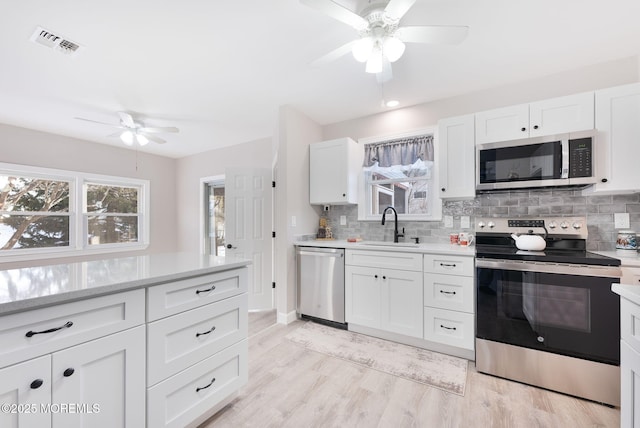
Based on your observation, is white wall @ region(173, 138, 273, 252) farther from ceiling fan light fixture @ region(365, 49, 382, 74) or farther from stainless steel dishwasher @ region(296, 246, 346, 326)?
ceiling fan light fixture @ region(365, 49, 382, 74)

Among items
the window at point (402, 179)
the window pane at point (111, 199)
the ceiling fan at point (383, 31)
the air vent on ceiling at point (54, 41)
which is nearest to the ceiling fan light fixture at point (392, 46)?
the ceiling fan at point (383, 31)

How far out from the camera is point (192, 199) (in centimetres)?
539

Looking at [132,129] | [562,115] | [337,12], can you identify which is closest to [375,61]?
[337,12]

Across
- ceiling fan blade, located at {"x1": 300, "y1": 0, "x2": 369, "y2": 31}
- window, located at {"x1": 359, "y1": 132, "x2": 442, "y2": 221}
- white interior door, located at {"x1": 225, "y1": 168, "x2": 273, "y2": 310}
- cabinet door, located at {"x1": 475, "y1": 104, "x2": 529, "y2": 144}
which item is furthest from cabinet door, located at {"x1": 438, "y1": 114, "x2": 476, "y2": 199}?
white interior door, located at {"x1": 225, "y1": 168, "x2": 273, "y2": 310}

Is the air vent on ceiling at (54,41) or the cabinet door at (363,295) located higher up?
the air vent on ceiling at (54,41)

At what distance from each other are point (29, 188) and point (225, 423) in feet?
15.6

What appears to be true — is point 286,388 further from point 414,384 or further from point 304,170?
point 304,170

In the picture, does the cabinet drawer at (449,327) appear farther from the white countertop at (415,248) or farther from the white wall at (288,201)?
the white wall at (288,201)

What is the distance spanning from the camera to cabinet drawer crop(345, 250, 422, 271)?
2.45 metres

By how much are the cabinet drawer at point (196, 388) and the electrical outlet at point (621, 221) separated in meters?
3.09

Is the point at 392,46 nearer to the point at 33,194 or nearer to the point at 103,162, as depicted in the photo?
the point at 103,162

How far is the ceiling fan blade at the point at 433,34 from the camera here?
1.53m

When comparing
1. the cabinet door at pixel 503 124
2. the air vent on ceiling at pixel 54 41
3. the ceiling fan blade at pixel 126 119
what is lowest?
the cabinet door at pixel 503 124

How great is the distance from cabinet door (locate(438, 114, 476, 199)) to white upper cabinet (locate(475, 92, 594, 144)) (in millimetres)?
95
